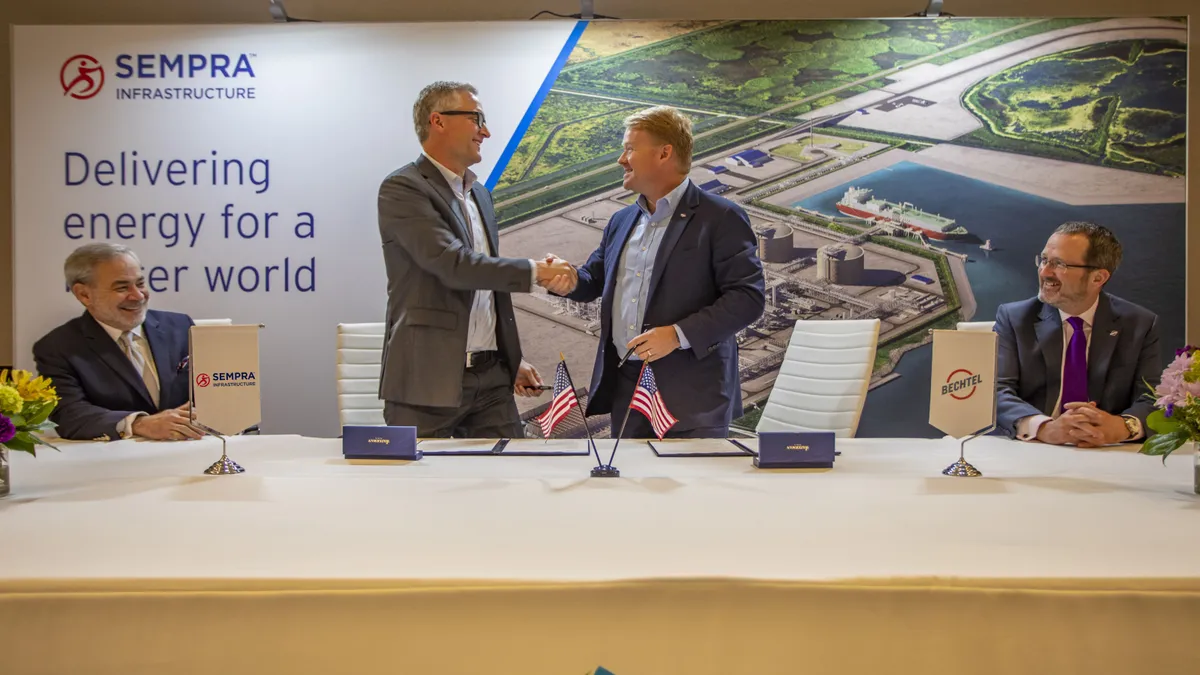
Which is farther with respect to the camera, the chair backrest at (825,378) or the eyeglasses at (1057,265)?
the chair backrest at (825,378)

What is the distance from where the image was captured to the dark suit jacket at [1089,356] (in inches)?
92.4

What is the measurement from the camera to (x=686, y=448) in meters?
2.04

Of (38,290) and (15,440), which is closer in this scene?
(15,440)

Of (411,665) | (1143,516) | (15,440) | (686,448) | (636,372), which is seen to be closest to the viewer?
(411,665)

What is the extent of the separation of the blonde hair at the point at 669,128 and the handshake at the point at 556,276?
0.48 metres

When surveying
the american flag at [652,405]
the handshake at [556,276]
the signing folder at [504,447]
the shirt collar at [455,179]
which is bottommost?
the signing folder at [504,447]

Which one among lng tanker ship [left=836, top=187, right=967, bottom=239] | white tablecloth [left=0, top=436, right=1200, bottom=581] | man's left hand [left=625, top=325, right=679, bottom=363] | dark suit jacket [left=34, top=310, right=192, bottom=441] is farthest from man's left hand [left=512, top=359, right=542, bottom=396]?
lng tanker ship [left=836, top=187, right=967, bottom=239]

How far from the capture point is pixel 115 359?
2635 millimetres

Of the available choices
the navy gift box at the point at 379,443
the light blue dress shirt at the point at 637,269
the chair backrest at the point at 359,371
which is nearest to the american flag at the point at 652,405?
the navy gift box at the point at 379,443

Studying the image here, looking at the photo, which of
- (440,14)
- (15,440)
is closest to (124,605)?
(15,440)

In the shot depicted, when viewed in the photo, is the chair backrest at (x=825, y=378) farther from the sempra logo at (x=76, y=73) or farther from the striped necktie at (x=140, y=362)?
the sempra logo at (x=76, y=73)

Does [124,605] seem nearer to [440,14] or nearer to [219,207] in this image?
[219,207]

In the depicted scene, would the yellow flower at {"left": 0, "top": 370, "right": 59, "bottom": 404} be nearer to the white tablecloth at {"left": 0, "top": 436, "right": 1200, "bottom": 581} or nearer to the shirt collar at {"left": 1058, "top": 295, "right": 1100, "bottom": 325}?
the white tablecloth at {"left": 0, "top": 436, "right": 1200, "bottom": 581}

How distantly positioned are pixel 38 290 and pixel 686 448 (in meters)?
3.40
